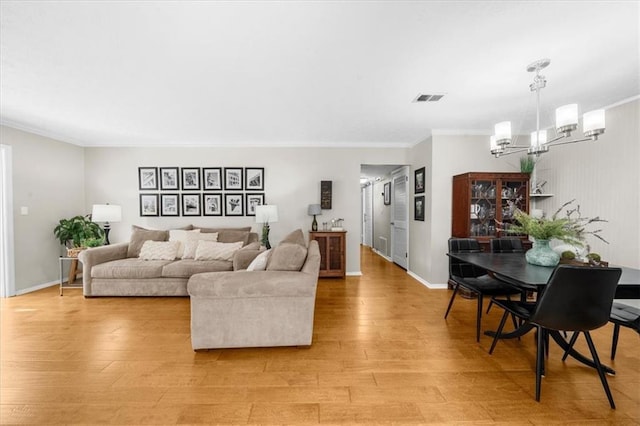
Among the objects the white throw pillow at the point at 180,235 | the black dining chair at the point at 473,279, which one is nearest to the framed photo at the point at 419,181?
the black dining chair at the point at 473,279

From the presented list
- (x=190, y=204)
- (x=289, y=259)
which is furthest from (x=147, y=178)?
(x=289, y=259)

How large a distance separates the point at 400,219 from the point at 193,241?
3943 mm

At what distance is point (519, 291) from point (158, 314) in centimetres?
385

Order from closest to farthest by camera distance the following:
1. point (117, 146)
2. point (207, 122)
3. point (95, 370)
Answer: point (95, 370)
point (207, 122)
point (117, 146)

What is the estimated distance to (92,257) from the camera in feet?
12.7

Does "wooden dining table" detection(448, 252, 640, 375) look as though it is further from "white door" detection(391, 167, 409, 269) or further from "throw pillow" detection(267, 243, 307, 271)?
"white door" detection(391, 167, 409, 269)

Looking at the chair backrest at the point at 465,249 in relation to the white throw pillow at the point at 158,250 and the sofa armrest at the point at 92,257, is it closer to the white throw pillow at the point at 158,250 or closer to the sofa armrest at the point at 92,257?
the white throw pillow at the point at 158,250

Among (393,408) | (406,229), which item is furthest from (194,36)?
(406,229)

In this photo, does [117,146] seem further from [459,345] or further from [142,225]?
[459,345]

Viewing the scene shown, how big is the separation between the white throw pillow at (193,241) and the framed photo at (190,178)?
0.99 metres

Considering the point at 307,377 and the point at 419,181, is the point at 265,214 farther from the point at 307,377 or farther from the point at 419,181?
the point at 307,377

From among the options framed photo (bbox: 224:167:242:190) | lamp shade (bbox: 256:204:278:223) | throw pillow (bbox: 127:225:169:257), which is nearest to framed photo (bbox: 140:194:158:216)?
throw pillow (bbox: 127:225:169:257)

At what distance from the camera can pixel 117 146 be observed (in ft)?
16.4

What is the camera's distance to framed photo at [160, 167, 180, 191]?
500 cm
